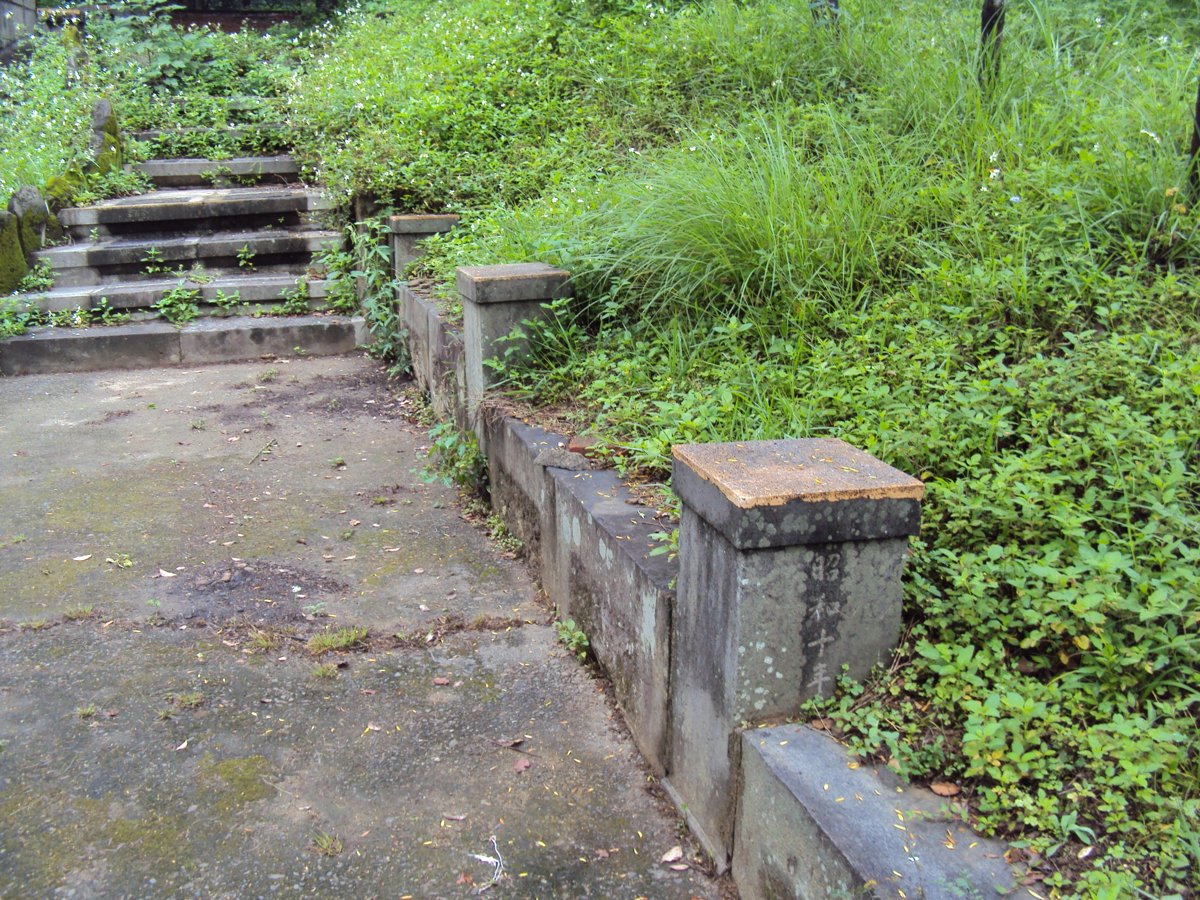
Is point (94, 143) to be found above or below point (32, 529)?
above

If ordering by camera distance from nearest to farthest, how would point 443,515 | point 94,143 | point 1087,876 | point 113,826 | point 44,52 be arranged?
point 1087,876, point 113,826, point 443,515, point 94,143, point 44,52

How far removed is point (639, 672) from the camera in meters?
2.57

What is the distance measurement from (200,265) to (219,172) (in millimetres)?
1455

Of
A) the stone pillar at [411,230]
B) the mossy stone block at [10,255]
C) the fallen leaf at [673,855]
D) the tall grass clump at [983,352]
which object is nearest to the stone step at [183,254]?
the mossy stone block at [10,255]

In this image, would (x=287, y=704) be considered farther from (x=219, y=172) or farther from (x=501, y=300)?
(x=219, y=172)

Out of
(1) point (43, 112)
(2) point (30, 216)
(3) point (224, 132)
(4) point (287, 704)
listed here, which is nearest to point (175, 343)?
(2) point (30, 216)

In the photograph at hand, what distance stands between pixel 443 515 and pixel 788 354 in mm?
1818

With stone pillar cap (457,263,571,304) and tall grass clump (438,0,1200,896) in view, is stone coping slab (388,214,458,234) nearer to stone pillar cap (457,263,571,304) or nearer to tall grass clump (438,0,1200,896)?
tall grass clump (438,0,1200,896)

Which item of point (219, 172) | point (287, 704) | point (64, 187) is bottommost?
point (287, 704)

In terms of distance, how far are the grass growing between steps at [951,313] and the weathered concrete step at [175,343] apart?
107 centimetres

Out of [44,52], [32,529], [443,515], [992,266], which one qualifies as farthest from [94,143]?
[992,266]

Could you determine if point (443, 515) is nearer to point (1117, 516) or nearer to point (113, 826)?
point (113, 826)

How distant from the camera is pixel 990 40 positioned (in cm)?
457

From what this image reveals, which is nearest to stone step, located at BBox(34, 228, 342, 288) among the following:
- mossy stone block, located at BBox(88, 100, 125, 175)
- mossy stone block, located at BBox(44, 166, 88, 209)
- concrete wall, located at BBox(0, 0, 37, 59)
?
mossy stone block, located at BBox(44, 166, 88, 209)
